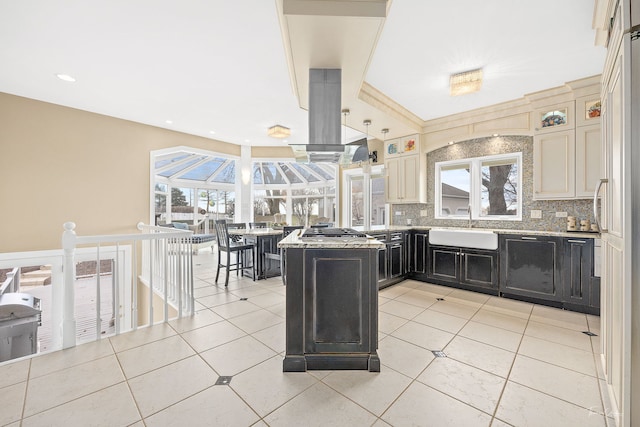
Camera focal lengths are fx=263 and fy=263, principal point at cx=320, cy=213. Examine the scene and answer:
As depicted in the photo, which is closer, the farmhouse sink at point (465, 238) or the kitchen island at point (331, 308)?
the kitchen island at point (331, 308)

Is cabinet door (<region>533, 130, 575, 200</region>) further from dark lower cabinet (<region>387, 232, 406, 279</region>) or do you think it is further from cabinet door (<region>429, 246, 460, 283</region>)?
dark lower cabinet (<region>387, 232, 406, 279</region>)

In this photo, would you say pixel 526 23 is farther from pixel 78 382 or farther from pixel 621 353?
pixel 78 382

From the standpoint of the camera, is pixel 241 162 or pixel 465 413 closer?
pixel 465 413

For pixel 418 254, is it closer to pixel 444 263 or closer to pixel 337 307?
pixel 444 263

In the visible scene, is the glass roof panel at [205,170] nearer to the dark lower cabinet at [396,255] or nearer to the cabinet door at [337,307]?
the dark lower cabinet at [396,255]

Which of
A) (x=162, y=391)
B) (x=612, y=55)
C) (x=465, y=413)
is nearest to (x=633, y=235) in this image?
(x=612, y=55)

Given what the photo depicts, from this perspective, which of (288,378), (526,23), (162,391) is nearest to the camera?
(162,391)

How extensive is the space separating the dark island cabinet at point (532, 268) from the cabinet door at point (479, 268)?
3.7 inches

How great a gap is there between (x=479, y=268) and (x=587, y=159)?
74.5 inches

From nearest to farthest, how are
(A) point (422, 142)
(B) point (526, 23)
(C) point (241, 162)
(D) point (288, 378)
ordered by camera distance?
1. (D) point (288, 378)
2. (B) point (526, 23)
3. (A) point (422, 142)
4. (C) point (241, 162)

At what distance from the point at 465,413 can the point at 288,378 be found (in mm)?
1149

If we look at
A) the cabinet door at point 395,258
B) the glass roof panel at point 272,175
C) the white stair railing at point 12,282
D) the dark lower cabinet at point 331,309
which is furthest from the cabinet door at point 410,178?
the white stair railing at point 12,282

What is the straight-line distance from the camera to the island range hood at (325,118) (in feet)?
9.04

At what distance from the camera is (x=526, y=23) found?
228cm
